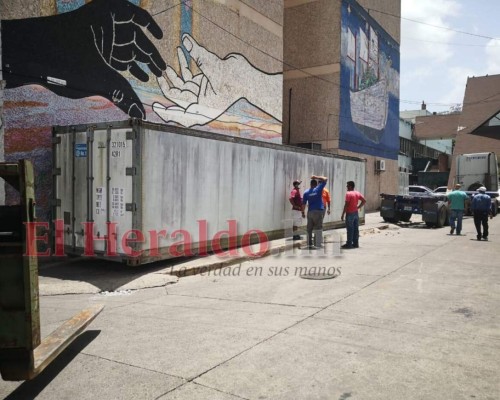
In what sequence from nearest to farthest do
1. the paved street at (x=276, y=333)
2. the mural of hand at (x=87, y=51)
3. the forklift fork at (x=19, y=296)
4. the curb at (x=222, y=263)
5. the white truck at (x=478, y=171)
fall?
the forklift fork at (x=19, y=296), the paved street at (x=276, y=333), the curb at (x=222, y=263), the mural of hand at (x=87, y=51), the white truck at (x=478, y=171)

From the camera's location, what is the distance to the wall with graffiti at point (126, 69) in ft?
31.6

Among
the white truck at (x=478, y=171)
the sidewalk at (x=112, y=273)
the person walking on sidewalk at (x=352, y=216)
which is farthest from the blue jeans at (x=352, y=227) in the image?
the white truck at (x=478, y=171)

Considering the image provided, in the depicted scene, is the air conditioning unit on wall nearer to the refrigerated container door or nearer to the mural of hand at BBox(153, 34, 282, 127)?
the mural of hand at BBox(153, 34, 282, 127)

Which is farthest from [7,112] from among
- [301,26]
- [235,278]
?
[301,26]

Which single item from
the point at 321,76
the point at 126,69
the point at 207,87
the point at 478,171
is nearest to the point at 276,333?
the point at 126,69

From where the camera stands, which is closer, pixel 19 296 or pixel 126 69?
pixel 19 296

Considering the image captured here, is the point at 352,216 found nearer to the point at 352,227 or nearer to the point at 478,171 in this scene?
the point at 352,227

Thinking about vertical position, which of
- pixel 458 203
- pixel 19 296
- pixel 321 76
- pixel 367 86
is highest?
pixel 367 86

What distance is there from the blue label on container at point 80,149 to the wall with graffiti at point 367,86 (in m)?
17.4

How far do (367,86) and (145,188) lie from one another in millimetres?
22179

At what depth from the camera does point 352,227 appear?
1238 centimetres

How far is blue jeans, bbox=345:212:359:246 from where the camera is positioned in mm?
12297

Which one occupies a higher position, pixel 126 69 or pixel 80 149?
pixel 126 69

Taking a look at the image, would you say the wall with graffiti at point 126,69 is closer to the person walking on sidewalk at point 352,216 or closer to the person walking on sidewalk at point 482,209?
the person walking on sidewalk at point 352,216
